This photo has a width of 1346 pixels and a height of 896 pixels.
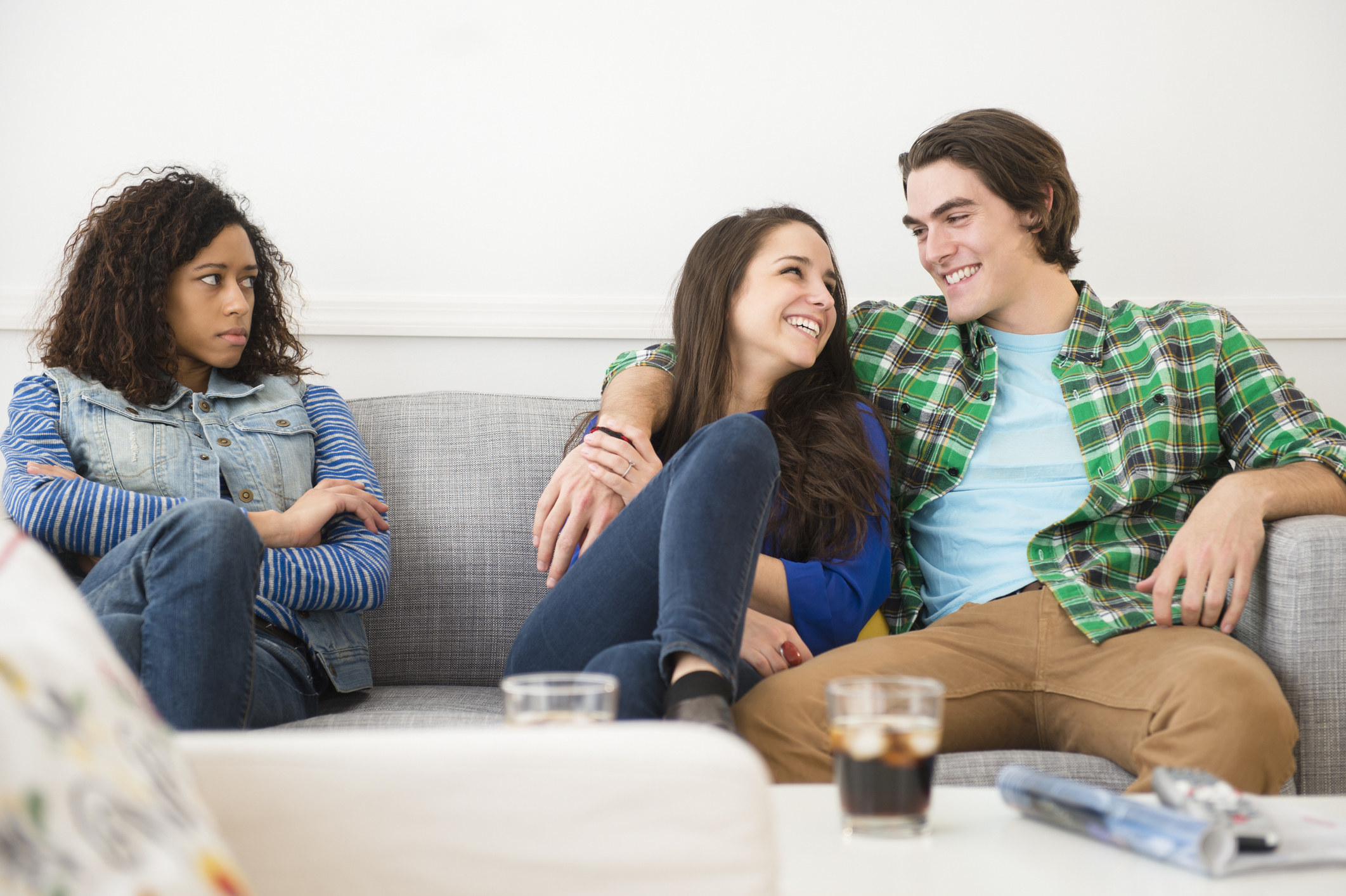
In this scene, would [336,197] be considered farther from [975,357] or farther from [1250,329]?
[1250,329]

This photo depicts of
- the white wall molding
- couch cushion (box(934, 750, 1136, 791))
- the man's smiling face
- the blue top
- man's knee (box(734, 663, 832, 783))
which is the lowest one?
couch cushion (box(934, 750, 1136, 791))

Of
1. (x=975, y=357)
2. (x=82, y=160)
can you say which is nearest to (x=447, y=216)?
(x=82, y=160)

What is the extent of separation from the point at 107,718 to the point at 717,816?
0.96 ft

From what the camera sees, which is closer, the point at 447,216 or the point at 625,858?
the point at 625,858

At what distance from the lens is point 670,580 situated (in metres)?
1.13

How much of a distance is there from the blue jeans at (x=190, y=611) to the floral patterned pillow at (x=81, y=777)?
735 mm

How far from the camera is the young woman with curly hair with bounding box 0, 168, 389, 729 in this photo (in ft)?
4.10

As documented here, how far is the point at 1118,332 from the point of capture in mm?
1749

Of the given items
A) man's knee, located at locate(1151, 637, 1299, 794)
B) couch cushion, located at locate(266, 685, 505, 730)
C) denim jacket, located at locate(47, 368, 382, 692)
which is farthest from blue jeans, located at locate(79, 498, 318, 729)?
man's knee, located at locate(1151, 637, 1299, 794)

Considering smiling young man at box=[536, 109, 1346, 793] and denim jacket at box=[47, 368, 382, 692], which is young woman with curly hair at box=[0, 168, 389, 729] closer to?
denim jacket at box=[47, 368, 382, 692]

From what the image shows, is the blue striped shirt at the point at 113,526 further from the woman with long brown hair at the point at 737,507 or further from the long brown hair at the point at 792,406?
the long brown hair at the point at 792,406

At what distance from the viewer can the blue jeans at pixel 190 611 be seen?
116 centimetres

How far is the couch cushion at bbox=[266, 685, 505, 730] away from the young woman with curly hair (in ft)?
0.12

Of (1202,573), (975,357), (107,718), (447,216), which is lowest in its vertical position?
(1202,573)
